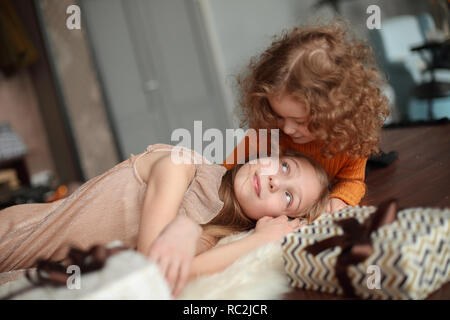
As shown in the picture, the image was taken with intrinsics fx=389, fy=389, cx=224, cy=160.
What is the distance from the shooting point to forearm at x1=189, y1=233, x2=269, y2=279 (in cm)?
83

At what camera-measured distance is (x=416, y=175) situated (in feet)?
4.07

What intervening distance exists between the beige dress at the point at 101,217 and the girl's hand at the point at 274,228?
0.49 ft

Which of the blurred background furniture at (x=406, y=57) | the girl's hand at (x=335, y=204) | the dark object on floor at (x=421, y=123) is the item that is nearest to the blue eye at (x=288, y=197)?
the girl's hand at (x=335, y=204)

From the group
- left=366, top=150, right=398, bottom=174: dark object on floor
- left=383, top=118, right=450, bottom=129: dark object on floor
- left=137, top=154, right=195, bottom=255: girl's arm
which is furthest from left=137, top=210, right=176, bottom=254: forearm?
left=383, top=118, right=450, bottom=129: dark object on floor

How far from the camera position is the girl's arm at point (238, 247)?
2.72ft

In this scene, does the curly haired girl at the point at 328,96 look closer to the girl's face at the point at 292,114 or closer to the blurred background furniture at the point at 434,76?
the girl's face at the point at 292,114

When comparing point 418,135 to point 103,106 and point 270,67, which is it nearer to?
point 270,67

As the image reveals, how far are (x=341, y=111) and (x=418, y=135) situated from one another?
75 centimetres

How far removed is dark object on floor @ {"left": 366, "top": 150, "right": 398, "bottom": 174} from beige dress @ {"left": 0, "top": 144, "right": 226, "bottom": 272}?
700 mm

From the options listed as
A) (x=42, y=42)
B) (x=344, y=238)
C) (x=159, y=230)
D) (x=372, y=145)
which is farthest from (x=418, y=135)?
(x=42, y=42)

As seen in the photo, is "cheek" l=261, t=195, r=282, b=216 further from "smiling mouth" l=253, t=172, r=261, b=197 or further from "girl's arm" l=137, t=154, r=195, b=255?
"girl's arm" l=137, t=154, r=195, b=255

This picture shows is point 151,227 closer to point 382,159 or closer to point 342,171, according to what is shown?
point 342,171

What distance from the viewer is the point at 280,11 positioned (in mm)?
4730

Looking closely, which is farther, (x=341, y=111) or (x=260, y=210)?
(x=341, y=111)
